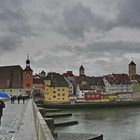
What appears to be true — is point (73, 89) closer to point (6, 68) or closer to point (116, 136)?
point (6, 68)

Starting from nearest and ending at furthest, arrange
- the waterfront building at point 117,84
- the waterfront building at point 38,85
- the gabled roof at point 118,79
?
the waterfront building at point 38,85 → the waterfront building at point 117,84 → the gabled roof at point 118,79

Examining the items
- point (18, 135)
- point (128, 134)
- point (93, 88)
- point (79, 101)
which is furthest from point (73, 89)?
point (18, 135)

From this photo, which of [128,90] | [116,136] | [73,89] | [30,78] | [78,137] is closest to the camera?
[78,137]

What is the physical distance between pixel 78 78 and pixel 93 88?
12.5m

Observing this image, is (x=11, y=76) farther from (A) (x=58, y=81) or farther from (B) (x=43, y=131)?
(B) (x=43, y=131)

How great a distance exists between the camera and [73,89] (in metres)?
145

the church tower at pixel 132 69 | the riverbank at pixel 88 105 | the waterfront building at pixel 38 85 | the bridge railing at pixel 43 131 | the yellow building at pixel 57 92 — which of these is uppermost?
the church tower at pixel 132 69

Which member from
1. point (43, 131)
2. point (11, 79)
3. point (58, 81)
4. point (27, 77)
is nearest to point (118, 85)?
point (58, 81)

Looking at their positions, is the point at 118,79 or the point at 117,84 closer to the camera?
the point at 117,84

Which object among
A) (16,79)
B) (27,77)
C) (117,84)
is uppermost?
(27,77)

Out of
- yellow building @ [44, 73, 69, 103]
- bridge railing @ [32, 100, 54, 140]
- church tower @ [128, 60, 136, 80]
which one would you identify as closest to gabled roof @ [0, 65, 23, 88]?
yellow building @ [44, 73, 69, 103]

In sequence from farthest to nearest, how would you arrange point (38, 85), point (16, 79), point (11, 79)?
point (38, 85) < point (16, 79) < point (11, 79)

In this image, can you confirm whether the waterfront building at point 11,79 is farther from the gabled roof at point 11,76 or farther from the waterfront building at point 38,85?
the waterfront building at point 38,85

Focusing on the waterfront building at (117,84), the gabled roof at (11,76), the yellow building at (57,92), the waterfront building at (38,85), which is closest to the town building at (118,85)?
the waterfront building at (117,84)
